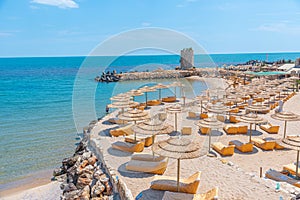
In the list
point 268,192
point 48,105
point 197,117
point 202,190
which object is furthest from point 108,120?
point 48,105

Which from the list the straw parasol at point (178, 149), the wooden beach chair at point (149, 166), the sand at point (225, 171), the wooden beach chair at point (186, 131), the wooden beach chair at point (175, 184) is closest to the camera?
the straw parasol at point (178, 149)

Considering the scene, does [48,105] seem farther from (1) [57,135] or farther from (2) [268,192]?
(2) [268,192]

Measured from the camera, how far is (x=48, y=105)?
23.2m

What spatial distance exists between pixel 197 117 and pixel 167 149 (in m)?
7.86

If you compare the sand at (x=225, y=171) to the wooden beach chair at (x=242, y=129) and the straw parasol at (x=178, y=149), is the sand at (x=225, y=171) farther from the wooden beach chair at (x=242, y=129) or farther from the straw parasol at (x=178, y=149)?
the straw parasol at (x=178, y=149)

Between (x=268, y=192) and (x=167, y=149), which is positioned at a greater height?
(x=167, y=149)

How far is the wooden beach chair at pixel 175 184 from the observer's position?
529 centimetres

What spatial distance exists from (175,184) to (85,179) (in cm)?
335

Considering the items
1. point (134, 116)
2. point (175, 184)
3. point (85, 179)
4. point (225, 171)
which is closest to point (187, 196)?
point (175, 184)

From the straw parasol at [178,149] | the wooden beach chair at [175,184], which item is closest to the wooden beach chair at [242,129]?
the wooden beach chair at [175,184]

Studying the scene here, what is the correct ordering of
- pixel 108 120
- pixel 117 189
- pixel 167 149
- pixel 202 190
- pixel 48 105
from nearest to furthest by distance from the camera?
pixel 167 149 < pixel 202 190 < pixel 117 189 < pixel 108 120 < pixel 48 105

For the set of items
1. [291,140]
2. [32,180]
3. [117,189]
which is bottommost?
[32,180]

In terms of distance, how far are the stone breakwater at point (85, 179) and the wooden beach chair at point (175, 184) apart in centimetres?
136

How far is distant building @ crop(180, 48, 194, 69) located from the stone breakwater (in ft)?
117
